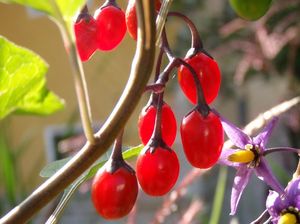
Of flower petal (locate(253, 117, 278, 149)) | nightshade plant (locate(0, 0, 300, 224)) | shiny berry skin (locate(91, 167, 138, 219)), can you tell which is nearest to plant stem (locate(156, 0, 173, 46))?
nightshade plant (locate(0, 0, 300, 224))

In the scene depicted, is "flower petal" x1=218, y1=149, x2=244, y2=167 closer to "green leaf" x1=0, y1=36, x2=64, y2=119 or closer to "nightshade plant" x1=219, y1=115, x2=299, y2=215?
"nightshade plant" x1=219, y1=115, x2=299, y2=215

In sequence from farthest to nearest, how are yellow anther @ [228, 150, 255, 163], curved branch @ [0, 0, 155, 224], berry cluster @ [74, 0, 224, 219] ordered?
yellow anther @ [228, 150, 255, 163]
berry cluster @ [74, 0, 224, 219]
curved branch @ [0, 0, 155, 224]

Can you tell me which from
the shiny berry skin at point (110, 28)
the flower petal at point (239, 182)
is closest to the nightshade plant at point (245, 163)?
the flower petal at point (239, 182)

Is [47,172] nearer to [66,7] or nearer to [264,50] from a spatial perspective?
[66,7]

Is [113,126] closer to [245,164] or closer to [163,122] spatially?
[163,122]

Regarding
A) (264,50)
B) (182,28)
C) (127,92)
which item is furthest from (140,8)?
(182,28)
